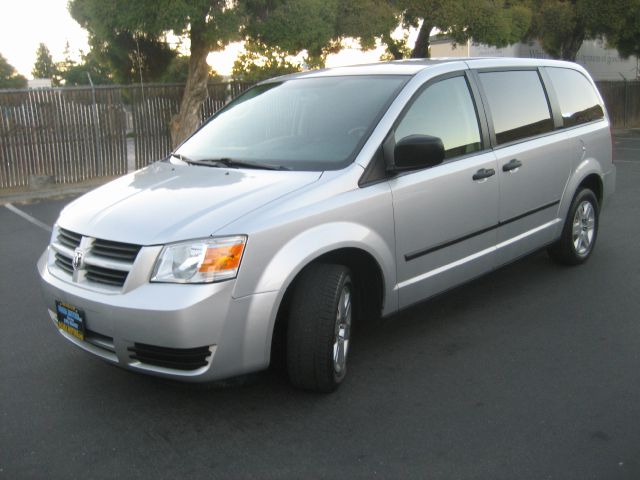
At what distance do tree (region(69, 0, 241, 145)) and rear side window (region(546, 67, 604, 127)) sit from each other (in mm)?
8023

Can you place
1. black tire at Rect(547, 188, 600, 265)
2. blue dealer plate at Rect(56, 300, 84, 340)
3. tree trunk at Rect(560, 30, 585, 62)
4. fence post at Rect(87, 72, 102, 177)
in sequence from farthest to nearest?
tree trunk at Rect(560, 30, 585, 62), fence post at Rect(87, 72, 102, 177), black tire at Rect(547, 188, 600, 265), blue dealer plate at Rect(56, 300, 84, 340)

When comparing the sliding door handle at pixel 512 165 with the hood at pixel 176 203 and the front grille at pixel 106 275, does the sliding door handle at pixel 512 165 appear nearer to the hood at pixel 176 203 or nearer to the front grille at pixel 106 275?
the hood at pixel 176 203

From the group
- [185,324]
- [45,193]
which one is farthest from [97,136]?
[185,324]

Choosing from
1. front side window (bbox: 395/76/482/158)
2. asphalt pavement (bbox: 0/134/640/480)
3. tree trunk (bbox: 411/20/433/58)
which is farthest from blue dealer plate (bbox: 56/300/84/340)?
tree trunk (bbox: 411/20/433/58)

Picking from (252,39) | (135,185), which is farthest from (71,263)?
(252,39)

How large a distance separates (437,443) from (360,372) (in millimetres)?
901

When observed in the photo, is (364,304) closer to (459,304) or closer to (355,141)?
(355,141)

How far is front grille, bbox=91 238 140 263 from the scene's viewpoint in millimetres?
3391

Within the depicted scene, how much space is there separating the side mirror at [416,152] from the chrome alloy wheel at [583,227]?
2428 millimetres

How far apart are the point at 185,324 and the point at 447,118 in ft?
7.56

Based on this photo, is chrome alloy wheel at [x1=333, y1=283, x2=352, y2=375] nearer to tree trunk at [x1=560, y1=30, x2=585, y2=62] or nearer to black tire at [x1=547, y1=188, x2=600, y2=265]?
black tire at [x1=547, y1=188, x2=600, y2=265]

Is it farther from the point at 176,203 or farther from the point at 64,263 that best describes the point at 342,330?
the point at 64,263

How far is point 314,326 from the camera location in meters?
3.56

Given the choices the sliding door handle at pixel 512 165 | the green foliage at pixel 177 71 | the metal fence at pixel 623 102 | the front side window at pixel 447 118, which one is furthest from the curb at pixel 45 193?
the metal fence at pixel 623 102
